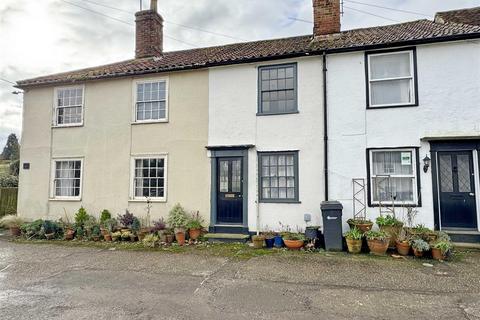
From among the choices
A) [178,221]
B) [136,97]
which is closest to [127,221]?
[178,221]

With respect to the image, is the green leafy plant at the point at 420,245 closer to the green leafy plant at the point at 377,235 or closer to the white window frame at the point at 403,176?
the green leafy plant at the point at 377,235

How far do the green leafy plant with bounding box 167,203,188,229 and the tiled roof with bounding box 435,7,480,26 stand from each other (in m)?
11.9

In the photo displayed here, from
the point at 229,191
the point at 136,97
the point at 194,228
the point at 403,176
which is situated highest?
the point at 136,97

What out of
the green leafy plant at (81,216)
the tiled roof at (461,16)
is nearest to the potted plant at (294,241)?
the green leafy plant at (81,216)

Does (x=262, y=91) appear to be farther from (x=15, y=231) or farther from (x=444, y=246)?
(x=15, y=231)

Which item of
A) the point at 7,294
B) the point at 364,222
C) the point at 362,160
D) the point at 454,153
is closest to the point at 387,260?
the point at 364,222

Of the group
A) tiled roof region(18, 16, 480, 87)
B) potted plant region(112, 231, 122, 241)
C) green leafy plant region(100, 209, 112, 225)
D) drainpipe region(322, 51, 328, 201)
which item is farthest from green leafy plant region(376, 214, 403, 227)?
green leafy plant region(100, 209, 112, 225)

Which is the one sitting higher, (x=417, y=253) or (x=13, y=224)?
(x=13, y=224)

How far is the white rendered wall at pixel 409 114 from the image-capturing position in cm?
938

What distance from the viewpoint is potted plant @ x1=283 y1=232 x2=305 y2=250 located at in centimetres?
923

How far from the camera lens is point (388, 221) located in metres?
9.15

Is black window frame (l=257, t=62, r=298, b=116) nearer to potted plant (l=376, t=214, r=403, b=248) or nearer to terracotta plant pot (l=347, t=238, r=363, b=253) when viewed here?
potted plant (l=376, t=214, r=403, b=248)

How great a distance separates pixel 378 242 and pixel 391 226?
93 centimetres

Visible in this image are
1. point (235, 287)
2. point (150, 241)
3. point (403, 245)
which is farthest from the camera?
point (150, 241)
